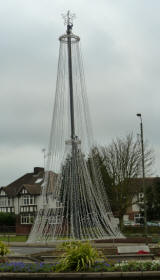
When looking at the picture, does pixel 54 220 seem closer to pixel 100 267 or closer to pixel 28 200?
pixel 100 267

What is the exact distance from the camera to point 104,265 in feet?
36.6

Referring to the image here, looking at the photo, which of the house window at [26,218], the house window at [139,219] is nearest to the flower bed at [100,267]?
the house window at [139,219]

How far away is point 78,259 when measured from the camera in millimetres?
11172

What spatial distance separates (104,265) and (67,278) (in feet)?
4.04

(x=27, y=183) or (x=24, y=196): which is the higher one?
(x=27, y=183)

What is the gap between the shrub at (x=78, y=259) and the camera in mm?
10952

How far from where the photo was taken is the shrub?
11.0 m

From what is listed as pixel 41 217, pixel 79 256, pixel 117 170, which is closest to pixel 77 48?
pixel 41 217

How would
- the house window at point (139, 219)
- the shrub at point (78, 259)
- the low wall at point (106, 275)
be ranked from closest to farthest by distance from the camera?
the low wall at point (106, 275) < the shrub at point (78, 259) < the house window at point (139, 219)

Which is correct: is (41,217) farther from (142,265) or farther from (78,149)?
(142,265)

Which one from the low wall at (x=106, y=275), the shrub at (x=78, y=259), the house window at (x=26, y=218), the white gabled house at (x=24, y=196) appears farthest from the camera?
the white gabled house at (x=24, y=196)

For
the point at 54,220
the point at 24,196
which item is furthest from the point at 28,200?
the point at 54,220

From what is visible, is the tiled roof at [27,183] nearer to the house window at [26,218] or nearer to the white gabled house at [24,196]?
the white gabled house at [24,196]

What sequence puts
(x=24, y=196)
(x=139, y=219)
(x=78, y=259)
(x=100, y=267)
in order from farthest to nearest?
(x=24, y=196), (x=139, y=219), (x=78, y=259), (x=100, y=267)
